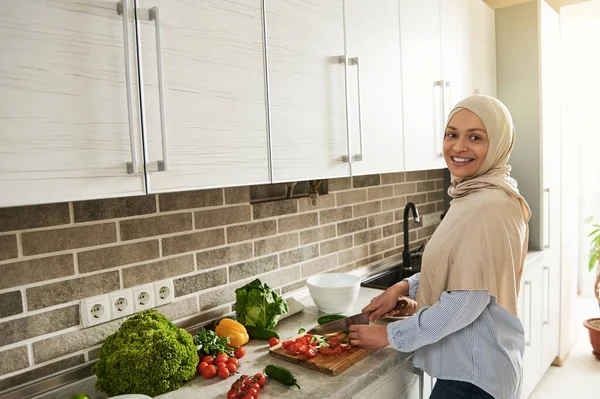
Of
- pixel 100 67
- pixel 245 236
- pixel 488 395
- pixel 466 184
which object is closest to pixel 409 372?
pixel 488 395

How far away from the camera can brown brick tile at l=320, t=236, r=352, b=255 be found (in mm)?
2277

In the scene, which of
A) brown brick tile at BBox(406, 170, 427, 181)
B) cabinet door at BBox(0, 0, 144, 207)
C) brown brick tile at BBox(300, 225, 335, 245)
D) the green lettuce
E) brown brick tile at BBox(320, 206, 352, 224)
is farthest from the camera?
brown brick tile at BBox(406, 170, 427, 181)

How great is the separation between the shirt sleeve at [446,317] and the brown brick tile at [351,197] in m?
1.02

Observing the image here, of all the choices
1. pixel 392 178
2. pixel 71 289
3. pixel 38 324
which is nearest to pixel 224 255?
pixel 71 289

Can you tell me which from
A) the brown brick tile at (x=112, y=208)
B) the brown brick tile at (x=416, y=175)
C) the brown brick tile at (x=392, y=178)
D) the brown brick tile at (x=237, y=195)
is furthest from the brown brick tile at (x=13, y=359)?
the brown brick tile at (x=416, y=175)

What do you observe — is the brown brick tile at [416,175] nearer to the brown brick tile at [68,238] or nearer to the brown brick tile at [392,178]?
the brown brick tile at [392,178]

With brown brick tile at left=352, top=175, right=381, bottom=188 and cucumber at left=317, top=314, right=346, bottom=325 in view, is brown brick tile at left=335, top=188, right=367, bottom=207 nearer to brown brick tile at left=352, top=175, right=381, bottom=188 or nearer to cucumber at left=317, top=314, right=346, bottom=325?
brown brick tile at left=352, top=175, right=381, bottom=188

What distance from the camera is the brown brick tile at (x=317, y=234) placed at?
2158mm

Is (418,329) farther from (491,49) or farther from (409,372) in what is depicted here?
(491,49)

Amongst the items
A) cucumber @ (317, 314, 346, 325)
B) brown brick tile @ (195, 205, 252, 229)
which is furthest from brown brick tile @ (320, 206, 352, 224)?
cucumber @ (317, 314, 346, 325)

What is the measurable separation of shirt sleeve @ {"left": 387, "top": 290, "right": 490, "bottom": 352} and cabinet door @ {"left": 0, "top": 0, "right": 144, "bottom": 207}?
0.92m

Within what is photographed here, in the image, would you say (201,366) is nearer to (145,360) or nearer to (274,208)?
(145,360)

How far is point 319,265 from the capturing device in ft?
7.38

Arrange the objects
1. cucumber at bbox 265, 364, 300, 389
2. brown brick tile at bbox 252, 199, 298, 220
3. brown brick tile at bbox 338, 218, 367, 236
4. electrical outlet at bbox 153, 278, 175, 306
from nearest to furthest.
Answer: cucumber at bbox 265, 364, 300, 389, electrical outlet at bbox 153, 278, 175, 306, brown brick tile at bbox 252, 199, 298, 220, brown brick tile at bbox 338, 218, 367, 236
